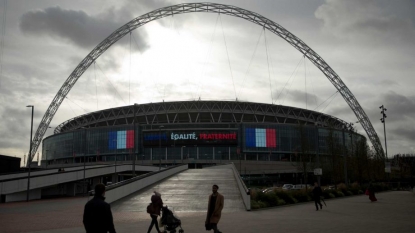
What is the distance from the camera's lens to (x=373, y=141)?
125m

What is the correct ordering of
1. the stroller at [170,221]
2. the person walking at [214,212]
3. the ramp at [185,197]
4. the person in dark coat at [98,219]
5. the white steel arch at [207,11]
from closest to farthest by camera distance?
the person in dark coat at [98,219] → the person walking at [214,212] → the stroller at [170,221] → the ramp at [185,197] → the white steel arch at [207,11]

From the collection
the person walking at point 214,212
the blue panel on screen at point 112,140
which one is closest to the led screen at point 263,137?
the blue panel on screen at point 112,140

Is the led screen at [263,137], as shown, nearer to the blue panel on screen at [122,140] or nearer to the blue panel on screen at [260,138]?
the blue panel on screen at [260,138]

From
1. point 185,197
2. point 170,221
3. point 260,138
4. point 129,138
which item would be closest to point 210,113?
point 260,138

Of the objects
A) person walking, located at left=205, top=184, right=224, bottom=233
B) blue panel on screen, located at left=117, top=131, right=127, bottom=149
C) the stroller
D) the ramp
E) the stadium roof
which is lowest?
the ramp

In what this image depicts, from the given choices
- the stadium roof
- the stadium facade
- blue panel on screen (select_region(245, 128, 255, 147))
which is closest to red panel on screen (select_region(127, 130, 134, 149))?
the stadium facade

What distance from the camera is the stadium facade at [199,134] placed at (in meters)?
116

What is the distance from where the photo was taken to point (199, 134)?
11612cm

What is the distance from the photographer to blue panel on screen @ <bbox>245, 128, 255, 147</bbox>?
116 meters

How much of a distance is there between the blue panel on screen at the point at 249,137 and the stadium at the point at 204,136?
0.91 feet

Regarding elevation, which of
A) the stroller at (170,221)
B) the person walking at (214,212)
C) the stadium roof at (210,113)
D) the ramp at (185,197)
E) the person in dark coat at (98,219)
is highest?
the stadium roof at (210,113)

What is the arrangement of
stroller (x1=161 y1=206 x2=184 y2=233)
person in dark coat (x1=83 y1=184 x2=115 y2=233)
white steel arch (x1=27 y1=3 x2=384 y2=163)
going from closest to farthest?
person in dark coat (x1=83 y1=184 x2=115 y2=233) → stroller (x1=161 y1=206 x2=184 y2=233) → white steel arch (x1=27 y1=3 x2=384 y2=163)

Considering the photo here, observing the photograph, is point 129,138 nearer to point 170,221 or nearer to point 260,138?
point 260,138

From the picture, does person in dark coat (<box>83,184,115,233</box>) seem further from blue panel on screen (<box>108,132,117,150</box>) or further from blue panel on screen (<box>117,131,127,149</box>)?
blue panel on screen (<box>108,132,117,150</box>)
